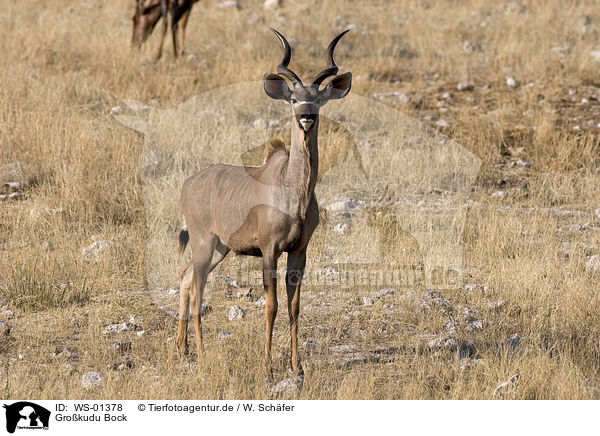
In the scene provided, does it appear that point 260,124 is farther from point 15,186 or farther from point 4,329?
point 4,329

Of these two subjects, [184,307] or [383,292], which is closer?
[184,307]

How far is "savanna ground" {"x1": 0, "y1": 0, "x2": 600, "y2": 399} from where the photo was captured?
540cm

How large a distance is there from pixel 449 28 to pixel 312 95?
1071 cm

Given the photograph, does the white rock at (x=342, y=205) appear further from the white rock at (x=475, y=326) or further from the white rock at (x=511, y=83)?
the white rock at (x=511, y=83)

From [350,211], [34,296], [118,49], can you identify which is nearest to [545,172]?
[350,211]

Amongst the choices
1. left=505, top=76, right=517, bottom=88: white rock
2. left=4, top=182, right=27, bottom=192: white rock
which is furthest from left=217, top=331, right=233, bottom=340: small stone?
left=505, top=76, right=517, bottom=88: white rock

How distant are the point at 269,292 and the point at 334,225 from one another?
9.48 ft

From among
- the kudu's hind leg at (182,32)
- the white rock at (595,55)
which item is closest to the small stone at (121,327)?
the kudu's hind leg at (182,32)

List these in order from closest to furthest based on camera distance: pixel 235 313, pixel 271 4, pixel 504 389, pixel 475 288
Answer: pixel 504 389 < pixel 235 313 < pixel 475 288 < pixel 271 4

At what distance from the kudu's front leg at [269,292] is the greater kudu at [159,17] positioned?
8845mm

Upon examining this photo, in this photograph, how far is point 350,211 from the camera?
8320 mm

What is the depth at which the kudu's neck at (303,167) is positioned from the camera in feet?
16.6

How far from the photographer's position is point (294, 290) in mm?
5352
